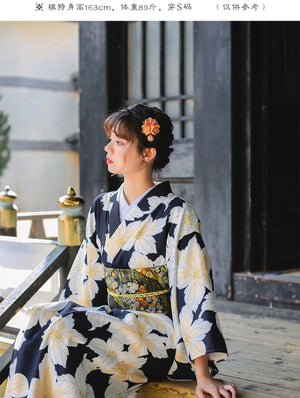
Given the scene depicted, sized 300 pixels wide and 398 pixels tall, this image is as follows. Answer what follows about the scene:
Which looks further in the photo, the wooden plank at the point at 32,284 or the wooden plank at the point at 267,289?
the wooden plank at the point at 267,289

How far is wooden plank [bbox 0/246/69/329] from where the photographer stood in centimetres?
298

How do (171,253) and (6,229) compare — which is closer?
(171,253)

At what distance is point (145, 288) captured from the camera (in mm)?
2635

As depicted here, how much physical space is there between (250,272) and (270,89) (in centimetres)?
149

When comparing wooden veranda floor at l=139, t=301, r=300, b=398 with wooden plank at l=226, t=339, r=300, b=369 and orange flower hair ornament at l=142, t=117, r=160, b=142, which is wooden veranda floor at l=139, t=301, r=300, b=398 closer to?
wooden plank at l=226, t=339, r=300, b=369

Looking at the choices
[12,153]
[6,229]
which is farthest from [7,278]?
[12,153]

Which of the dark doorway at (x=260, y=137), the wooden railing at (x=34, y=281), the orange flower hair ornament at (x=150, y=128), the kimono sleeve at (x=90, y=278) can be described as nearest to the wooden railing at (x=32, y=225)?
the dark doorway at (x=260, y=137)

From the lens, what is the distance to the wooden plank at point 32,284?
9.78ft

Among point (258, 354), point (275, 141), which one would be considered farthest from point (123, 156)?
point (275, 141)

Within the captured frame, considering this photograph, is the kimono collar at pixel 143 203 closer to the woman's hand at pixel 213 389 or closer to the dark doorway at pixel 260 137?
the woman's hand at pixel 213 389

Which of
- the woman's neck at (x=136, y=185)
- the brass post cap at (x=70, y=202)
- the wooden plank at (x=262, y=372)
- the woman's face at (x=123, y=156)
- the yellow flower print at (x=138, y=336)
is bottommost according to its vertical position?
the wooden plank at (x=262, y=372)

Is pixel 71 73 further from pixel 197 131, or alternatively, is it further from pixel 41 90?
pixel 197 131

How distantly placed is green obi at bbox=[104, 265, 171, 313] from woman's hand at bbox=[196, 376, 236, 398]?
1.28ft

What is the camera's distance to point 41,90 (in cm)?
1808
